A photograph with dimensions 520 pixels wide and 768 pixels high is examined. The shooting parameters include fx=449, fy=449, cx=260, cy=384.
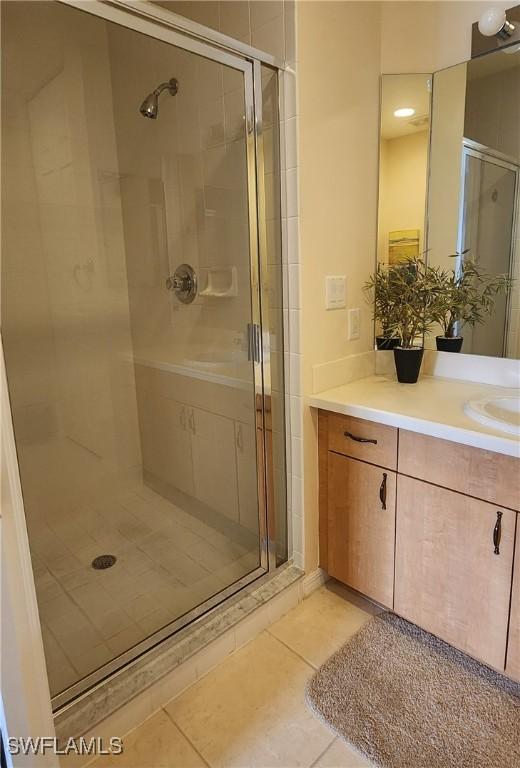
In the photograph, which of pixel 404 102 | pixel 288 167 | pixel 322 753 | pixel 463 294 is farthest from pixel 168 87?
pixel 322 753

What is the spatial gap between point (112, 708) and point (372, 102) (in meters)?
2.15

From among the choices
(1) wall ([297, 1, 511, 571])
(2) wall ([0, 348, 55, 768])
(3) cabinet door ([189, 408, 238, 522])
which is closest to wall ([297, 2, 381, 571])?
(1) wall ([297, 1, 511, 571])

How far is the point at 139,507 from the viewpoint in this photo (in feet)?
7.00

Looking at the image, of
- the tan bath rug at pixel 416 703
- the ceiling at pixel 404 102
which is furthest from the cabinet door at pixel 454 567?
the ceiling at pixel 404 102

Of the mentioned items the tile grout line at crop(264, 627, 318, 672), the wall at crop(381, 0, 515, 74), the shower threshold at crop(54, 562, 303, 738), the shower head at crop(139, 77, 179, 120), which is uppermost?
the wall at crop(381, 0, 515, 74)

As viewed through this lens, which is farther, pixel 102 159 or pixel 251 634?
pixel 102 159

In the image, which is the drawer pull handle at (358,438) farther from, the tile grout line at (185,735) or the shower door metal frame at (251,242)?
the tile grout line at (185,735)

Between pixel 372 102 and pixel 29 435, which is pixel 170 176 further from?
pixel 29 435

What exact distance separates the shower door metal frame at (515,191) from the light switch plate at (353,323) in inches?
16.2

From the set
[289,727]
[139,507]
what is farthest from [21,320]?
[289,727]

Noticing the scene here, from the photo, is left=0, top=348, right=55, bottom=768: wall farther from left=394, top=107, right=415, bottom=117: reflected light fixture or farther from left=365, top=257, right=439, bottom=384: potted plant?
left=394, top=107, right=415, bottom=117: reflected light fixture

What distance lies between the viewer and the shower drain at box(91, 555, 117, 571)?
5.99 ft

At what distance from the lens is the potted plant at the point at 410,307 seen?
5.56ft

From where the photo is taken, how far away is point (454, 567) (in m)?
1.33
